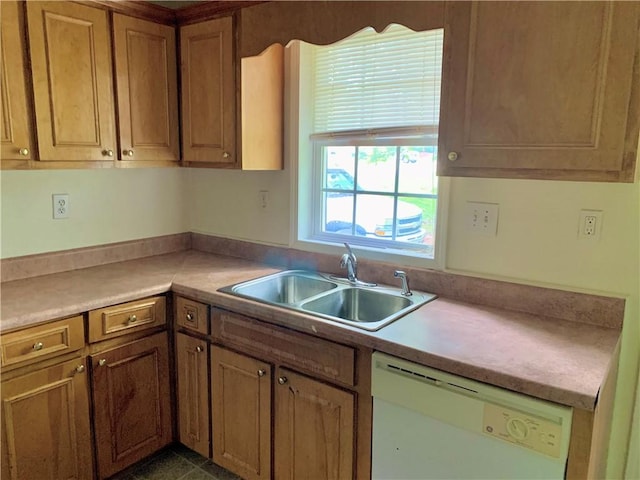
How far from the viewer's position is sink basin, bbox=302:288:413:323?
198 cm

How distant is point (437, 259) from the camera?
6.57 ft

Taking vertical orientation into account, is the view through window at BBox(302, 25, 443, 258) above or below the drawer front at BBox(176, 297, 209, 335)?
above

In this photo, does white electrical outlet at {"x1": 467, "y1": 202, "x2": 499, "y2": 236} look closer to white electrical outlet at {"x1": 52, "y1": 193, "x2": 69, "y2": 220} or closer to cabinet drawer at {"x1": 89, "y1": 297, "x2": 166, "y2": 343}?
cabinet drawer at {"x1": 89, "y1": 297, "x2": 166, "y2": 343}

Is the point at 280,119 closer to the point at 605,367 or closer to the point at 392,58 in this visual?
the point at 392,58

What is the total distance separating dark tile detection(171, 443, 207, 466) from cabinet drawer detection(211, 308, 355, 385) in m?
0.73

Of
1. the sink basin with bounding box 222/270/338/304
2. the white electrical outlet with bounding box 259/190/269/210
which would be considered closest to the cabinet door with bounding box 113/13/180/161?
the white electrical outlet with bounding box 259/190/269/210

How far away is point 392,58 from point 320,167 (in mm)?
642

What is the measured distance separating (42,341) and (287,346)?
2.94 ft

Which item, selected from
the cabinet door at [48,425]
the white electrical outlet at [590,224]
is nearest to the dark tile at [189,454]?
the cabinet door at [48,425]

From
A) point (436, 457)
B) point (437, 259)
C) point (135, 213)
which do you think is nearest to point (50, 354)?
point (135, 213)

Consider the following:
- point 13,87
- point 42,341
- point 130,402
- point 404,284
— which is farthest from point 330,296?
point 13,87

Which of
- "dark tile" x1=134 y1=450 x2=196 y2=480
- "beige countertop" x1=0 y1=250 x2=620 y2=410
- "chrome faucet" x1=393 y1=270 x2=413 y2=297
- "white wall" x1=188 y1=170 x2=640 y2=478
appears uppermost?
"white wall" x1=188 y1=170 x2=640 y2=478

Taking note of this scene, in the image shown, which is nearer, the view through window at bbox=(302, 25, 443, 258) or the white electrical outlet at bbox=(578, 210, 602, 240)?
the white electrical outlet at bbox=(578, 210, 602, 240)

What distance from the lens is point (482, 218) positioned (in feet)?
6.12
